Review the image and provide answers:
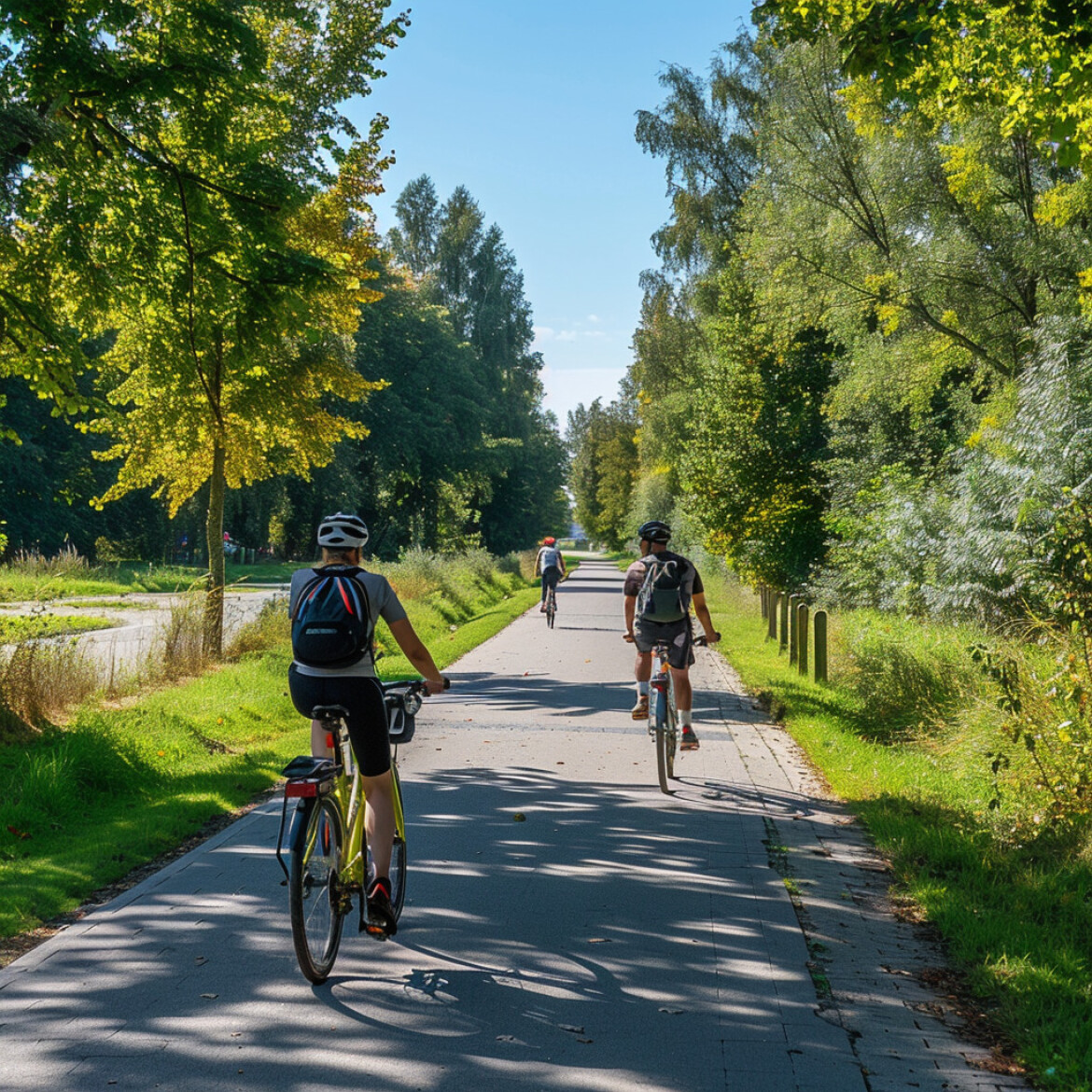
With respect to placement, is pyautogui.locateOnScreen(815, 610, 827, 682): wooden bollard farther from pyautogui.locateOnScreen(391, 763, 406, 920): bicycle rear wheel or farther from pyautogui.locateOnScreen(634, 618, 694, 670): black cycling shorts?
pyautogui.locateOnScreen(391, 763, 406, 920): bicycle rear wheel

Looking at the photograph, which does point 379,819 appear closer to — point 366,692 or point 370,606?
point 366,692

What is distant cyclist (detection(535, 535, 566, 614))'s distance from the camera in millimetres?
26609

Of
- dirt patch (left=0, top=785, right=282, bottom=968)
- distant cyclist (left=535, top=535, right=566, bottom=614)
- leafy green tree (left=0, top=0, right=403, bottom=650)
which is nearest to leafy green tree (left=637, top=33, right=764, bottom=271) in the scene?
distant cyclist (left=535, top=535, right=566, bottom=614)

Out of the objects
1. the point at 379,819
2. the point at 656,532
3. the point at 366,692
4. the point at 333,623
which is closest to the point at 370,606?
the point at 333,623

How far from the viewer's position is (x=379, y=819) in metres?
5.17

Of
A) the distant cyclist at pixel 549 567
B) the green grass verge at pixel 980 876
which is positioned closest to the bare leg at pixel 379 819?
the green grass verge at pixel 980 876

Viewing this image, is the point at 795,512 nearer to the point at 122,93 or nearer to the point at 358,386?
the point at 358,386

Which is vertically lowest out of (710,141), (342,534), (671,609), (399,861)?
(399,861)

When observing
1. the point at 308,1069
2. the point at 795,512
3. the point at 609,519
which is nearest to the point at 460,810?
the point at 308,1069

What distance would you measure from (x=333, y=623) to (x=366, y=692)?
1.13 ft

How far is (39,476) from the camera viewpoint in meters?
43.1

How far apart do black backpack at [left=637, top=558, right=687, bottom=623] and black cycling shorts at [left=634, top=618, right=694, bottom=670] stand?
7cm

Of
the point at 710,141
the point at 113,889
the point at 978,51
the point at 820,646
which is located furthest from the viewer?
the point at 710,141

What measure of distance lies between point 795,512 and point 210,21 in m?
19.6
